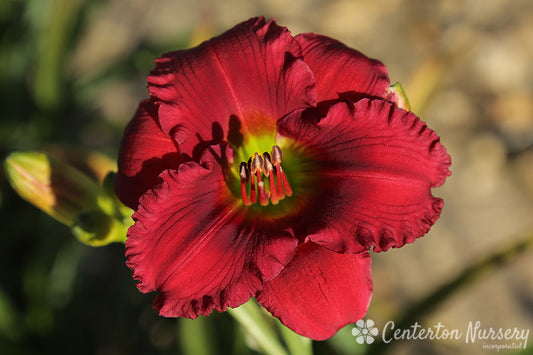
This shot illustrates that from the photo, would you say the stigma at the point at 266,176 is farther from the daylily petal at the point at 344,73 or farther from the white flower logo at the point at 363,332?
the white flower logo at the point at 363,332

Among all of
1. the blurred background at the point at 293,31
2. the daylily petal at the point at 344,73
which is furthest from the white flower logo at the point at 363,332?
the daylily petal at the point at 344,73

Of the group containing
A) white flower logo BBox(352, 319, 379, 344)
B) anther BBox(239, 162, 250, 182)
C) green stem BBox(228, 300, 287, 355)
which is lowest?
white flower logo BBox(352, 319, 379, 344)

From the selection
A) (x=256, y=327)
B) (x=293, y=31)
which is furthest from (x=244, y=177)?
(x=293, y=31)

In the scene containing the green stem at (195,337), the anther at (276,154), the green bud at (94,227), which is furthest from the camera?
the green stem at (195,337)

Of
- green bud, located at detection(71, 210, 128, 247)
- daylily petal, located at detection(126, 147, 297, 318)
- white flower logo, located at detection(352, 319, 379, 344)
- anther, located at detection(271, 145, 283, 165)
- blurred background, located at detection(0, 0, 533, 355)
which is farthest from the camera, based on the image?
blurred background, located at detection(0, 0, 533, 355)

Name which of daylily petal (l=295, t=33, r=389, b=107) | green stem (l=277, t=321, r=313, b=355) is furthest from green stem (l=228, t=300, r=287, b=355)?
daylily petal (l=295, t=33, r=389, b=107)

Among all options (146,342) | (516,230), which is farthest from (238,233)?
(516,230)

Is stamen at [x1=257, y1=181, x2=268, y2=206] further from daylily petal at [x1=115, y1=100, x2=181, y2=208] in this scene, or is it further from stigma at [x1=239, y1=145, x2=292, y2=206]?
daylily petal at [x1=115, y1=100, x2=181, y2=208]
